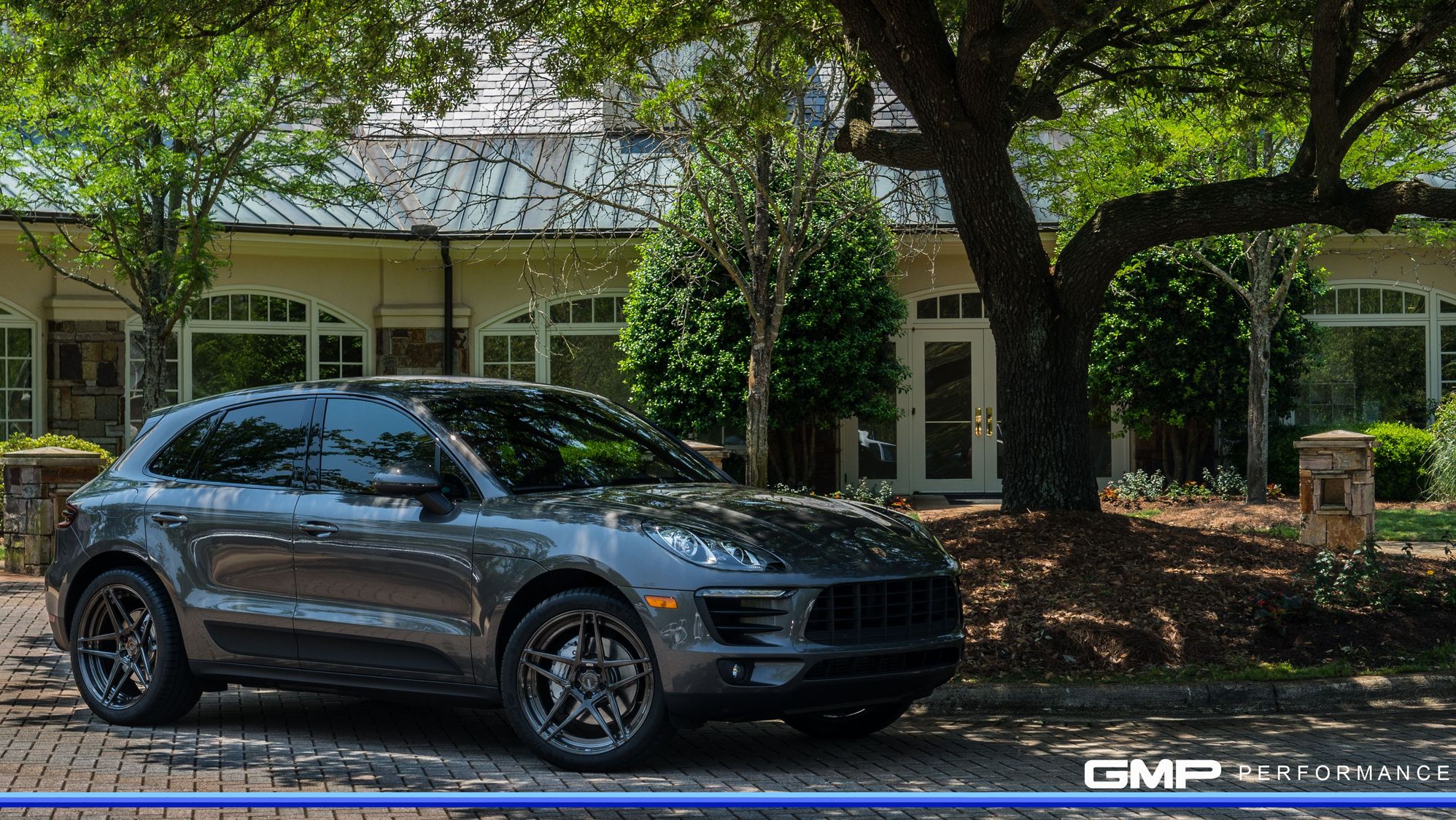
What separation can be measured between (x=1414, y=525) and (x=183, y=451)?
13028 mm

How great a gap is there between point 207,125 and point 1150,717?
35.7 feet

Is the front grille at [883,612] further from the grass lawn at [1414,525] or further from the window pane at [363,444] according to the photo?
the grass lawn at [1414,525]

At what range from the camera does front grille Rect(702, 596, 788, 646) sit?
551cm

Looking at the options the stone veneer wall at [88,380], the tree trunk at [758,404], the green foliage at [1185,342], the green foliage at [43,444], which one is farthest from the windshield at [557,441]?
the stone veneer wall at [88,380]

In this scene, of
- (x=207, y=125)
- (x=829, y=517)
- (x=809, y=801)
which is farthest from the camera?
(x=207, y=125)

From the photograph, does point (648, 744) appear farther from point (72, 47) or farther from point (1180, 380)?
point (1180, 380)

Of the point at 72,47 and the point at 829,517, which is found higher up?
the point at 72,47

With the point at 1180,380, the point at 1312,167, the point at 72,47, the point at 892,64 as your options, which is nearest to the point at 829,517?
the point at 892,64

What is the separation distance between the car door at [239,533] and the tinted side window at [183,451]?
Answer: 0.02 metres

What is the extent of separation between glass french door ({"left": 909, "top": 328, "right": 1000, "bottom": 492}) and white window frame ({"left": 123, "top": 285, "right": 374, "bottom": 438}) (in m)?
7.89

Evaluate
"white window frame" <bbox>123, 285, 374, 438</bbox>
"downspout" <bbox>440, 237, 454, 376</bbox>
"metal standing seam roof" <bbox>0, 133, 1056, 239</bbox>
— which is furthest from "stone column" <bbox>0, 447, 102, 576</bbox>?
"downspout" <bbox>440, 237, 454, 376</bbox>

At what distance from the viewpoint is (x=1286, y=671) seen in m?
7.68

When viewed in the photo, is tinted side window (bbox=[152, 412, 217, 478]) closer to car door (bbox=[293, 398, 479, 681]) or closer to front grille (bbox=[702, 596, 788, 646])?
car door (bbox=[293, 398, 479, 681])

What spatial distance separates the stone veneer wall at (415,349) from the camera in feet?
67.3
